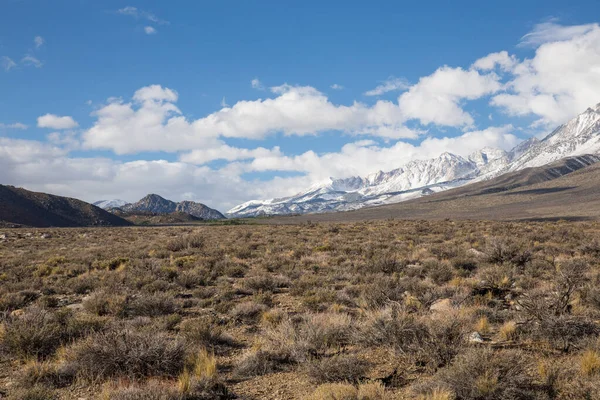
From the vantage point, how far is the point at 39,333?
7.30 meters

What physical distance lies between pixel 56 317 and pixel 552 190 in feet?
513

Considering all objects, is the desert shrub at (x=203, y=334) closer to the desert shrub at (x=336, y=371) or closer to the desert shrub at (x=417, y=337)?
the desert shrub at (x=336, y=371)

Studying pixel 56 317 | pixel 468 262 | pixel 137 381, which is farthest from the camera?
pixel 468 262

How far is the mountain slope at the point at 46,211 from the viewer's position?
10531 cm

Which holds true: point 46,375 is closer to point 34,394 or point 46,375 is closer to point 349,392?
point 34,394

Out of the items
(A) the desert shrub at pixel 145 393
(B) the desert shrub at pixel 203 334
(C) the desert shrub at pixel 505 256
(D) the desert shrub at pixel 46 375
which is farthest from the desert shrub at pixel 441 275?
(D) the desert shrub at pixel 46 375

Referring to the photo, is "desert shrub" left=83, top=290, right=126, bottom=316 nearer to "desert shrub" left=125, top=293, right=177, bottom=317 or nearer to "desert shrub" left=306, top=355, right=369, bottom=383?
"desert shrub" left=125, top=293, right=177, bottom=317

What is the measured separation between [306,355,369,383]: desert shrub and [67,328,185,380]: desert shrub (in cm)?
232

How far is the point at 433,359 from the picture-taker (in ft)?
20.4

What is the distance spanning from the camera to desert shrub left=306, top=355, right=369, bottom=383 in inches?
235

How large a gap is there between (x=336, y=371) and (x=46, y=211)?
138m

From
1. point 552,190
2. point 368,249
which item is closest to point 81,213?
point 368,249

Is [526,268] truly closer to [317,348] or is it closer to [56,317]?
→ [317,348]

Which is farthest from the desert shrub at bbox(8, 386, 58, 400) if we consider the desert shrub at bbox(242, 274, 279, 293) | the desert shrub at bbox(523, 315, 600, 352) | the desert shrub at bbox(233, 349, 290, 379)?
the desert shrub at bbox(523, 315, 600, 352)
